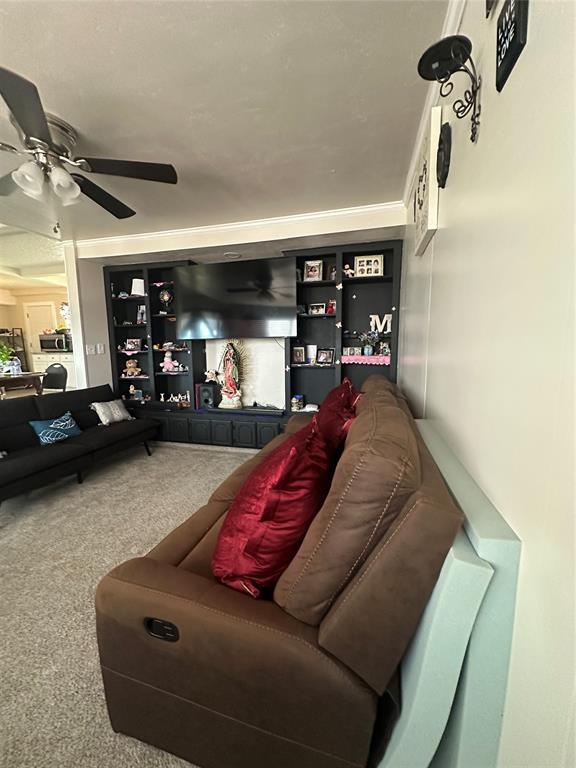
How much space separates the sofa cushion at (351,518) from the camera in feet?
2.37

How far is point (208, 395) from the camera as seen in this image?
3.98m

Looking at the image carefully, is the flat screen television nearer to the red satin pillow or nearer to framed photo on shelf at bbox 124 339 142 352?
framed photo on shelf at bbox 124 339 142 352

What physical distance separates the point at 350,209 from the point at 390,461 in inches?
112

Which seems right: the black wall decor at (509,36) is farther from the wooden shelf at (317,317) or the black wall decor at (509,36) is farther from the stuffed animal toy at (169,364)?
the stuffed animal toy at (169,364)

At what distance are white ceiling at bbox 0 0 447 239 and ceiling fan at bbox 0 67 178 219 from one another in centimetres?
17

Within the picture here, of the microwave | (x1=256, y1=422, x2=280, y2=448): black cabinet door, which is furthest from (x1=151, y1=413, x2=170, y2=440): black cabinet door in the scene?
the microwave

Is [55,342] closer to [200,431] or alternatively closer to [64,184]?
[200,431]

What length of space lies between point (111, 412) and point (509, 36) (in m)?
3.97

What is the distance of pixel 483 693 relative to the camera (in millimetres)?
659

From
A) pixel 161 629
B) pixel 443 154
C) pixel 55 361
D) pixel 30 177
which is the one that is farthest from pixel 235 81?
pixel 55 361

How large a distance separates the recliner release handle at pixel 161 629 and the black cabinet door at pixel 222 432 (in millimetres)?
2859

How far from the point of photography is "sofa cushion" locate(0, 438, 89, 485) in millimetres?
2297

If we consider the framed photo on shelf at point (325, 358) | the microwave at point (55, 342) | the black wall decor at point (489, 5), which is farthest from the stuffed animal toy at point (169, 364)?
the microwave at point (55, 342)

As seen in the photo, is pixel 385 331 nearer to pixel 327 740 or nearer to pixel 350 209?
pixel 350 209
